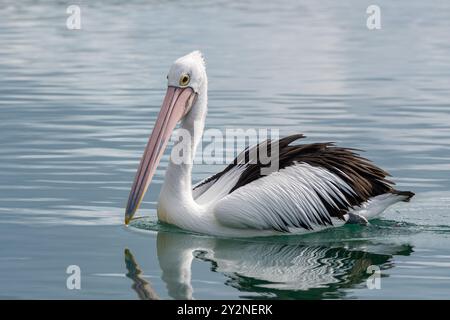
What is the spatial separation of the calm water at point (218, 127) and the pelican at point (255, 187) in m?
0.16

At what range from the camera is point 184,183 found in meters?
9.07

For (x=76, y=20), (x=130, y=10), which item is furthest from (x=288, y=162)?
(x=130, y=10)

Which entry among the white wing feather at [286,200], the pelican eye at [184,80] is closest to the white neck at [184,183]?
the pelican eye at [184,80]

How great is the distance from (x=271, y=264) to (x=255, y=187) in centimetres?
102

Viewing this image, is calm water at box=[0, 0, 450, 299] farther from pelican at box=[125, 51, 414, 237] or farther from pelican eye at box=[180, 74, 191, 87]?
pelican eye at box=[180, 74, 191, 87]

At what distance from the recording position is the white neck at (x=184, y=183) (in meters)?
8.98

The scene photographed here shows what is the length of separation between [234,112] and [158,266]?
678cm

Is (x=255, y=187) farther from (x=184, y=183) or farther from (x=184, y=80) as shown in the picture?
(x=184, y=80)

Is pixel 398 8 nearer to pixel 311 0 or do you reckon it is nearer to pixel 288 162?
pixel 311 0

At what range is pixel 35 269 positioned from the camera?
798cm
